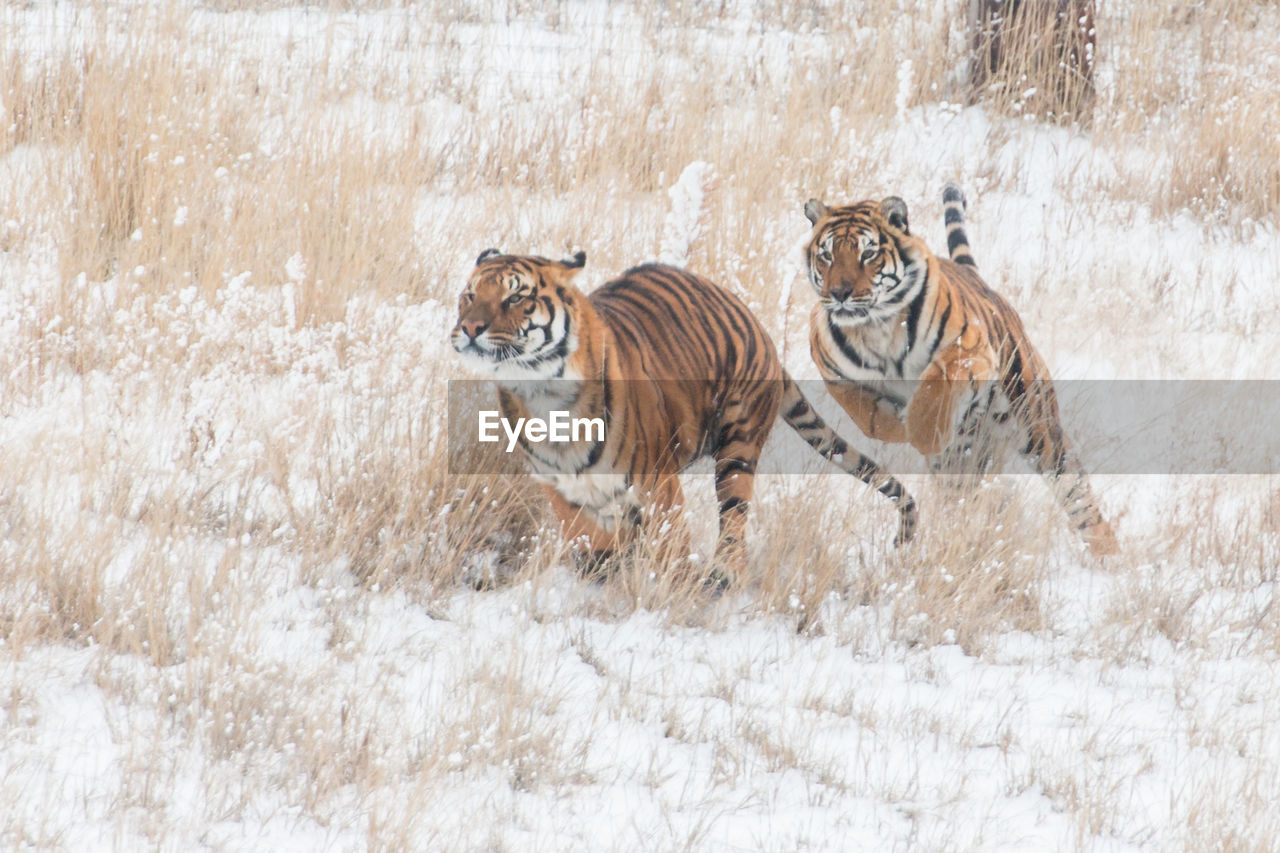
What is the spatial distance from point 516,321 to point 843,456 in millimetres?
1247

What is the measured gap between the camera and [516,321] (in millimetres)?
3146

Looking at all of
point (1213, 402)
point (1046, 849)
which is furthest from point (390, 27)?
point (1046, 849)

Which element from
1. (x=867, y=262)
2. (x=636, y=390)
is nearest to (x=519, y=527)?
(x=636, y=390)

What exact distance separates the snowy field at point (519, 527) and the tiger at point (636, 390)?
0.49 feet

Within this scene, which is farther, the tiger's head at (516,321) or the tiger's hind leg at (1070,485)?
the tiger's hind leg at (1070,485)

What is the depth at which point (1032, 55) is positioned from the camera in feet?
23.3

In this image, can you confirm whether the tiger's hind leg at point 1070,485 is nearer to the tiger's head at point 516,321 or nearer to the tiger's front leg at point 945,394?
the tiger's front leg at point 945,394

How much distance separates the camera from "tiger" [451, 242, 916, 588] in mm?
3201

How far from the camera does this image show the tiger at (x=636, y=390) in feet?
10.5

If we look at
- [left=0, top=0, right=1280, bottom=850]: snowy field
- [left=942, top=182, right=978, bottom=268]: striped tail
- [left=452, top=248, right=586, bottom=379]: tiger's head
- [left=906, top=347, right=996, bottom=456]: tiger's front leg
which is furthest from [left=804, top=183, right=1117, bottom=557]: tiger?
[left=452, top=248, right=586, bottom=379]: tiger's head

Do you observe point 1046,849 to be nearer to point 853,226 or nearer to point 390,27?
A: point 853,226

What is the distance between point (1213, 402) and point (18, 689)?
14.2 ft

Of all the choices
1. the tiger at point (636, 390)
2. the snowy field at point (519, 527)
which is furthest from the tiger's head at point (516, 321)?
the snowy field at point (519, 527)

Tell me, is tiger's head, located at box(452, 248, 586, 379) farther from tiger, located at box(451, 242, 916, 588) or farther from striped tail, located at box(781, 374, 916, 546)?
striped tail, located at box(781, 374, 916, 546)
